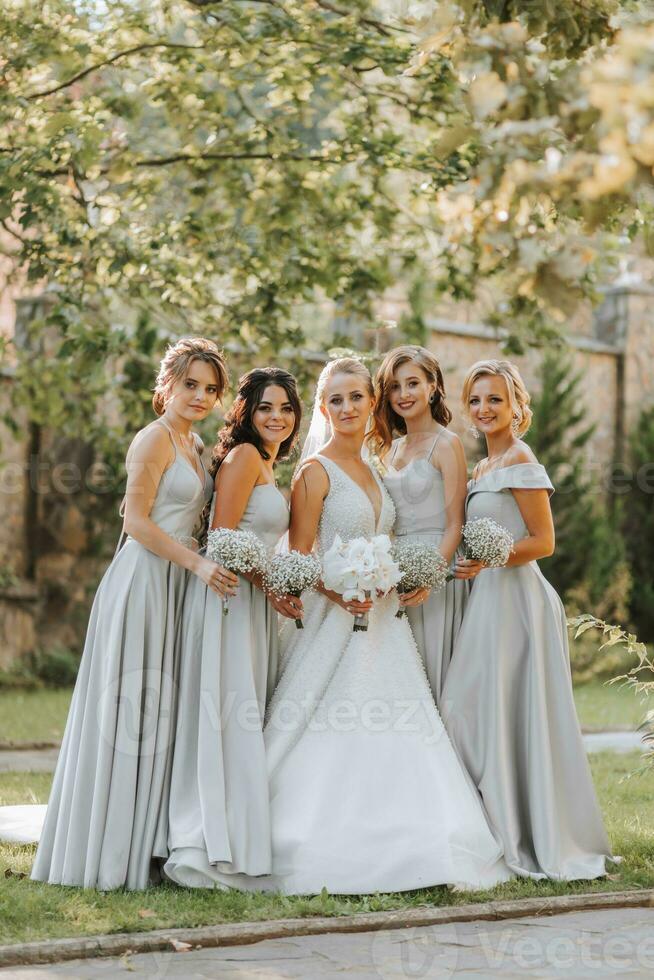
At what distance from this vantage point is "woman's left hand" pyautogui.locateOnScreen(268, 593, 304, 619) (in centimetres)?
530

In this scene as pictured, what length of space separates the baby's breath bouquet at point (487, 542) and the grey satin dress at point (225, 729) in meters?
0.83

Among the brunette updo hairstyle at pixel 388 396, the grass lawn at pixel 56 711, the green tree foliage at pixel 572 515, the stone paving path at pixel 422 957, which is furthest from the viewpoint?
the green tree foliage at pixel 572 515

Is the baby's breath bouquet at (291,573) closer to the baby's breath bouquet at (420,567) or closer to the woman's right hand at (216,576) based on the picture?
the woman's right hand at (216,576)

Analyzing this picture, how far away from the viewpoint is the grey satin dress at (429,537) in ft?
18.5

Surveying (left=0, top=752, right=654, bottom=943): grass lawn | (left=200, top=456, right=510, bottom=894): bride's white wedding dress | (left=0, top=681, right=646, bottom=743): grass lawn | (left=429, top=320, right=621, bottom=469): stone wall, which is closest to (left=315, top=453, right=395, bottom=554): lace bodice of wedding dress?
(left=200, top=456, right=510, bottom=894): bride's white wedding dress

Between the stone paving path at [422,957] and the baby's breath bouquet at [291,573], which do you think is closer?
the stone paving path at [422,957]

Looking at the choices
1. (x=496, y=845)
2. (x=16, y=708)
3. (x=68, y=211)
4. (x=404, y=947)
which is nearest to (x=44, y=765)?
(x=16, y=708)

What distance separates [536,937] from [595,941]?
21cm

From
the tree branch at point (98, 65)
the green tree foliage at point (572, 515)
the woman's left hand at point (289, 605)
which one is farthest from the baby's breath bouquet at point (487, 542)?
the green tree foliage at point (572, 515)

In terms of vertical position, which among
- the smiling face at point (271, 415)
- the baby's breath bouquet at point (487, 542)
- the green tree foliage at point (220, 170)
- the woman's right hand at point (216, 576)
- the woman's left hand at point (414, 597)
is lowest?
the woman's left hand at point (414, 597)

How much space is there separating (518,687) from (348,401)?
4.93ft

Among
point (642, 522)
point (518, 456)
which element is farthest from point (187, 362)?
point (642, 522)

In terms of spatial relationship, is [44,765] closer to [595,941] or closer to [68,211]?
[68,211]

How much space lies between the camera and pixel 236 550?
506cm
